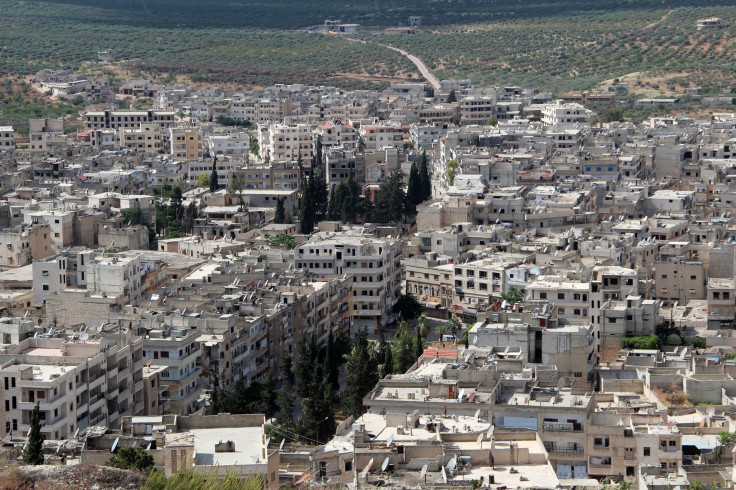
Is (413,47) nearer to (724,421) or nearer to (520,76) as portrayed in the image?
(520,76)

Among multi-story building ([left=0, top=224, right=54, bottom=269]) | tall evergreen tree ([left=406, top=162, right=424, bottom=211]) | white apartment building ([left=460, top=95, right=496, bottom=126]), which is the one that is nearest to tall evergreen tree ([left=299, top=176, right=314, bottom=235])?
tall evergreen tree ([left=406, top=162, right=424, bottom=211])

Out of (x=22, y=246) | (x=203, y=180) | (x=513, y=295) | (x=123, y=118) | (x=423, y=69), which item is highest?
(x=423, y=69)

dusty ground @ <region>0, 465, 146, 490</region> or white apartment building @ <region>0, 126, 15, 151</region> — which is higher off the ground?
white apartment building @ <region>0, 126, 15, 151</region>

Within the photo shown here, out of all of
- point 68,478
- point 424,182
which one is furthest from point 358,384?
point 424,182

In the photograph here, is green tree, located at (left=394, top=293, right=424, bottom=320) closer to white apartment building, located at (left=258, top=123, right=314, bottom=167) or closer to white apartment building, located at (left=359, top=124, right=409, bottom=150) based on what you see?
white apartment building, located at (left=258, top=123, right=314, bottom=167)

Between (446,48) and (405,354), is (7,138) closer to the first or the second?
(405,354)

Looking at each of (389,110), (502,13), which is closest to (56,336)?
(389,110)
